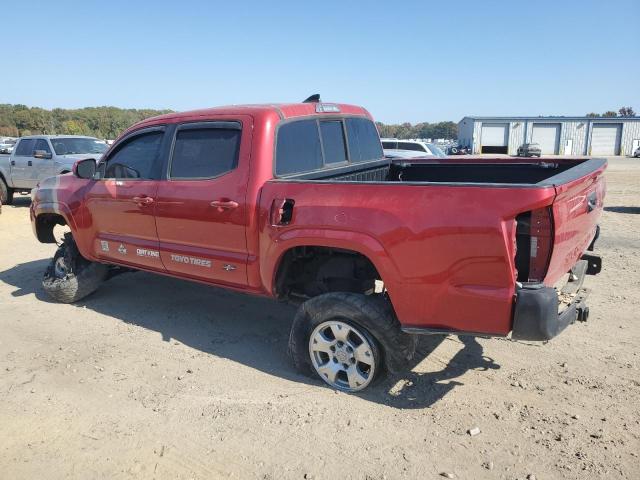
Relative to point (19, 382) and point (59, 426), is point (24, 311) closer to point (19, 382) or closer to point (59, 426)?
point (19, 382)

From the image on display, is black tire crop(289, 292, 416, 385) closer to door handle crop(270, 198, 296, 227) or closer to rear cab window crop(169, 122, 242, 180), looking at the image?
door handle crop(270, 198, 296, 227)

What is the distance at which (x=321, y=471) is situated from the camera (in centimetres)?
276

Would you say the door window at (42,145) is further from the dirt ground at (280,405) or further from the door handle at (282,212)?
the door handle at (282,212)

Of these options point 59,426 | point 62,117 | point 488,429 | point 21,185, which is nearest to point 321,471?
point 488,429

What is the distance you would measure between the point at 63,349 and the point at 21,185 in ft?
36.8

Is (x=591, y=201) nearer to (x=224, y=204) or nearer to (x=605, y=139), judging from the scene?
(x=224, y=204)

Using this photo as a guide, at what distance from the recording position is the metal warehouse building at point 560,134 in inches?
2222

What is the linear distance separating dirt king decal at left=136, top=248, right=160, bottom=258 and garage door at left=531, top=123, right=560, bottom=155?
59.7 metres

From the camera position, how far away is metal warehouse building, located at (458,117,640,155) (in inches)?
2222

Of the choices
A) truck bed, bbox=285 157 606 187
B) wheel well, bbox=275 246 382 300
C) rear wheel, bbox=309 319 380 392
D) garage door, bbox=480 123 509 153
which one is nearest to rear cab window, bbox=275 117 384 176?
truck bed, bbox=285 157 606 187

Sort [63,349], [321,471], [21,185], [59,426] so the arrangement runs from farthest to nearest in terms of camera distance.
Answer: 1. [21,185]
2. [63,349]
3. [59,426]
4. [321,471]

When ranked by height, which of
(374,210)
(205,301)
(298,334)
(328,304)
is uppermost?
(374,210)

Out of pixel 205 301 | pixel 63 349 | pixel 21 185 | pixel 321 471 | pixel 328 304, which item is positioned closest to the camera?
pixel 321 471

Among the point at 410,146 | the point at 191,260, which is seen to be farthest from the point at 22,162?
the point at 191,260
